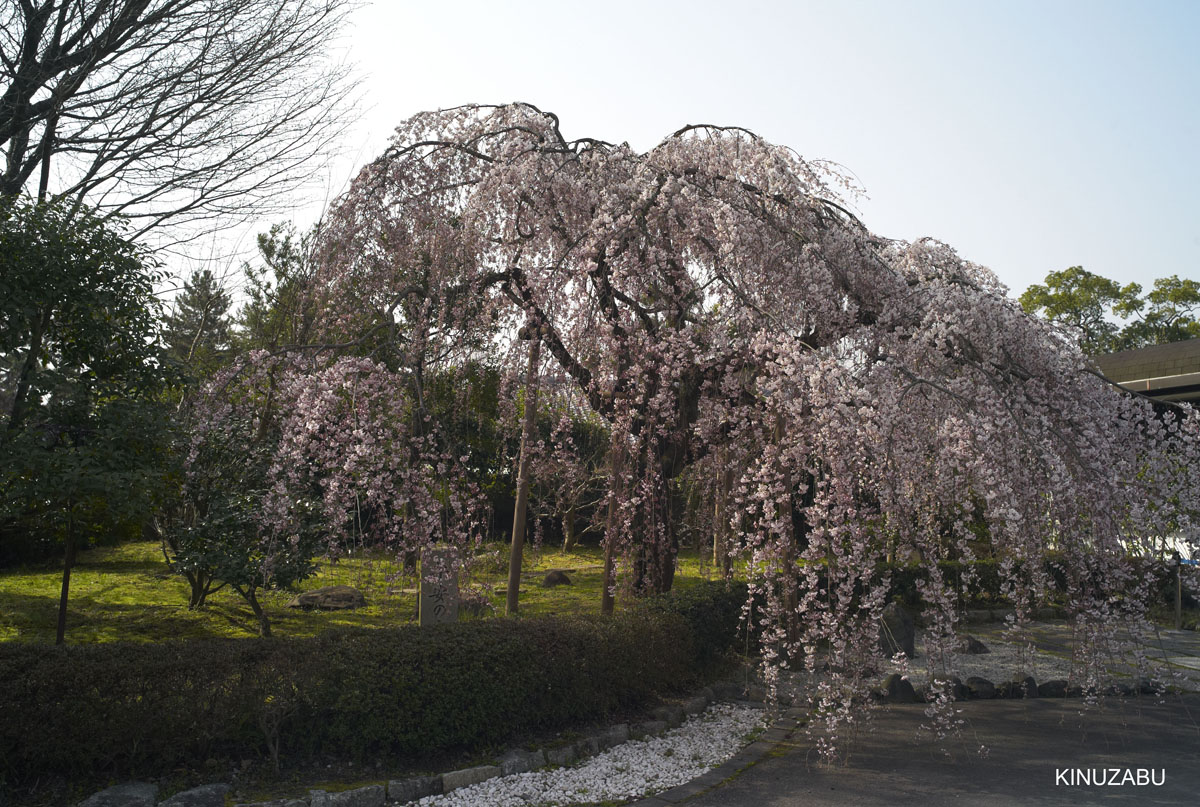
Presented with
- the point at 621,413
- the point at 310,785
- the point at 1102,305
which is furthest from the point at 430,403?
the point at 1102,305

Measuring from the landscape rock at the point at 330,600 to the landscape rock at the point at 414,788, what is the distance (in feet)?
15.3

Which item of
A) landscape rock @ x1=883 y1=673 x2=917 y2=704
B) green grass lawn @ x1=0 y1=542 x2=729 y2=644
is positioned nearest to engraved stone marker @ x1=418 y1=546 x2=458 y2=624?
green grass lawn @ x1=0 y1=542 x2=729 y2=644

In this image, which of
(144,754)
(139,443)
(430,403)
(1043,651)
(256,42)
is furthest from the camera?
(1043,651)

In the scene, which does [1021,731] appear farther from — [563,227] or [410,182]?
[410,182]

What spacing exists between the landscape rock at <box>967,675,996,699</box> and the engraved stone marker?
15.1 ft

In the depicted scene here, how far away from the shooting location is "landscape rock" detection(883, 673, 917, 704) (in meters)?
6.77

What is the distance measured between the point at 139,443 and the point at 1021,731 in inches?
262

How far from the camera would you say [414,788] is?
424cm

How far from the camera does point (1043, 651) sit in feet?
29.3

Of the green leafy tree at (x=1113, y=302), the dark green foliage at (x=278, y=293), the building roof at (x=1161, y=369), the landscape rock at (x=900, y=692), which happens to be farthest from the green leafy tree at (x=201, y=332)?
the green leafy tree at (x=1113, y=302)

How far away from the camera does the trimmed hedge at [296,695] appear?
13.0 ft

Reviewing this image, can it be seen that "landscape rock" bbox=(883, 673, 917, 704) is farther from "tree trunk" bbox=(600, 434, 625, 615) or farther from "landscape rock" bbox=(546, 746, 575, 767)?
"landscape rock" bbox=(546, 746, 575, 767)

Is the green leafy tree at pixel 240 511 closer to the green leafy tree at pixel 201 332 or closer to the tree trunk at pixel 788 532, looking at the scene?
the green leafy tree at pixel 201 332

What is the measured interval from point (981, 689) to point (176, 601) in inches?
321
